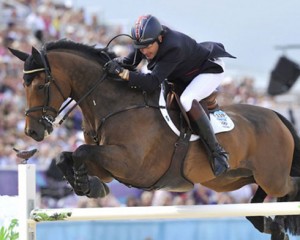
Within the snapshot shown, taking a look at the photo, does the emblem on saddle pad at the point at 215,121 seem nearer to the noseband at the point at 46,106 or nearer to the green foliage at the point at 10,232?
the noseband at the point at 46,106

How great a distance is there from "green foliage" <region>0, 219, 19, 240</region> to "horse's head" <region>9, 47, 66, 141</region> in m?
0.75

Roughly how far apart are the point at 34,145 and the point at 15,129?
1.09 ft

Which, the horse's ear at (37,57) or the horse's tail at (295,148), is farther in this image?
the horse's tail at (295,148)

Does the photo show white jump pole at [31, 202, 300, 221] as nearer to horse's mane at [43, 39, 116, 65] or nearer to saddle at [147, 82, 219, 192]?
saddle at [147, 82, 219, 192]

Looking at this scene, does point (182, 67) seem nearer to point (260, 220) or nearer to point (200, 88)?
point (200, 88)

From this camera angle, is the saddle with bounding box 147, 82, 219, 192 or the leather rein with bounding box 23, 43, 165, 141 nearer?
the leather rein with bounding box 23, 43, 165, 141

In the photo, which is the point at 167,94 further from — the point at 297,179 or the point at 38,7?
the point at 38,7

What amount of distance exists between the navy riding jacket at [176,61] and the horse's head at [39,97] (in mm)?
610

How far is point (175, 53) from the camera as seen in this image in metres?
5.89

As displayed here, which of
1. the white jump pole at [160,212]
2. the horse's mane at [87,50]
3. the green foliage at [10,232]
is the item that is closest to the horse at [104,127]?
the horse's mane at [87,50]

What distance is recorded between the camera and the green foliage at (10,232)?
208 inches

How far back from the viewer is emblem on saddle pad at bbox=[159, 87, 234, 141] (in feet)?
19.9

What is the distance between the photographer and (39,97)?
582 centimetres

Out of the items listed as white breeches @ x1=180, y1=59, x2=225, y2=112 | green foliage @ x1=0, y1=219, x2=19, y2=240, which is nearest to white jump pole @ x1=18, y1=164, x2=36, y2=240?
green foliage @ x1=0, y1=219, x2=19, y2=240
